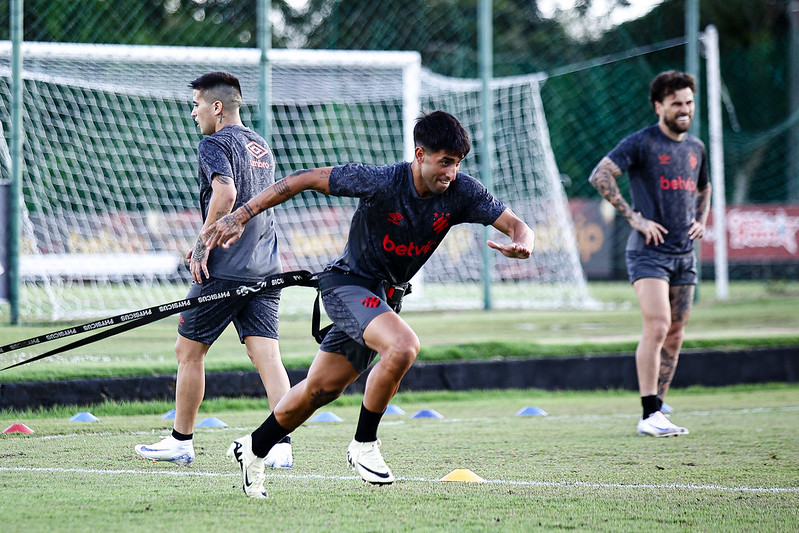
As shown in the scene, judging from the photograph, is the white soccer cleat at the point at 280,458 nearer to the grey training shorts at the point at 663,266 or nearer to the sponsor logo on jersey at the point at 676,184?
the grey training shorts at the point at 663,266

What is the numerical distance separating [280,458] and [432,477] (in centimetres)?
84

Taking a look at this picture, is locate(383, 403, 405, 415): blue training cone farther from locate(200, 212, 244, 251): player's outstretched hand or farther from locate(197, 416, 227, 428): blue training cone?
locate(200, 212, 244, 251): player's outstretched hand

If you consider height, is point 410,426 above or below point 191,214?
below

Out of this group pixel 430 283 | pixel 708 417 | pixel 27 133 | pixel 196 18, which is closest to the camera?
pixel 708 417

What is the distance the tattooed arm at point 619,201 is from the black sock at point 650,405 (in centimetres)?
106

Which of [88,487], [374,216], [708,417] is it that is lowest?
[708,417]

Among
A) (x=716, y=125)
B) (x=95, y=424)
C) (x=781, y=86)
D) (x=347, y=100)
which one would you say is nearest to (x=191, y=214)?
(x=347, y=100)

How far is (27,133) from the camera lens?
1518cm

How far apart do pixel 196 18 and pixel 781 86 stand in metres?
21.4

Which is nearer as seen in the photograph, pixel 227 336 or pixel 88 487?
pixel 88 487

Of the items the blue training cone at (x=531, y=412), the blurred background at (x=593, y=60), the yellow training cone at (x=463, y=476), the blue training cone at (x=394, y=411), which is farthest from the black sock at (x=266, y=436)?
the blurred background at (x=593, y=60)

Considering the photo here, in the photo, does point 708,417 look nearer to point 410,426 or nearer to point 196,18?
point 410,426

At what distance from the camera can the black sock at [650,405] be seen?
7031mm

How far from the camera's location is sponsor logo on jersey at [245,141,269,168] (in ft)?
19.0
